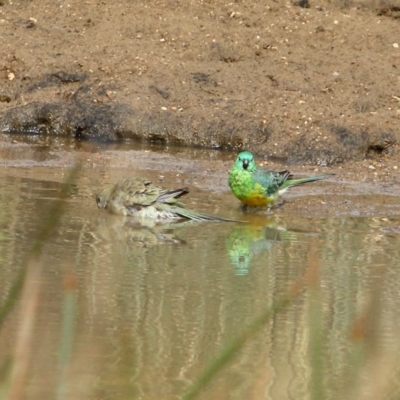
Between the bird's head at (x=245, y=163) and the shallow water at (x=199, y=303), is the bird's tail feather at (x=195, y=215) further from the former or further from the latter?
the bird's head at (x=245, y=163)

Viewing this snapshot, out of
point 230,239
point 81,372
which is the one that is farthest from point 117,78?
point 81,372

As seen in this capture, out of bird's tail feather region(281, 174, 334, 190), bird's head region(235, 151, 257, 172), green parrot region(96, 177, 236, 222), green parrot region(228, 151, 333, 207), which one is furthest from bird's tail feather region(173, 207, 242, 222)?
bird's tail feather region(281, 174, 334, 190)

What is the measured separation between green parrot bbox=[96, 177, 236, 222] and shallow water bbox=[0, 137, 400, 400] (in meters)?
0.15

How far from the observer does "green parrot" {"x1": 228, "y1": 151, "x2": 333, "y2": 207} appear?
28.0 ft

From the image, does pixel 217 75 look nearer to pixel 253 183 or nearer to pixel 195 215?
pixel 253 183

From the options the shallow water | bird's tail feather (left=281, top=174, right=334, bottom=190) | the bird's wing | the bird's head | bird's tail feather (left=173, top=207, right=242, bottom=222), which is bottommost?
the shallow water

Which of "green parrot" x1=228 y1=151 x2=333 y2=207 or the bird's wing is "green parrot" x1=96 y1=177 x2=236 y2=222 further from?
"green parrot" x1=228 y1=151 x2=333 y2=207

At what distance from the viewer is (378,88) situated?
1153 cm

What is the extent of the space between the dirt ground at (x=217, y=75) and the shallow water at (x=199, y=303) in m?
2.40

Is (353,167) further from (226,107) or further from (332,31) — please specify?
(332,31)

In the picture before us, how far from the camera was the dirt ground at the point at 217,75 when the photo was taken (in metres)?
10.8

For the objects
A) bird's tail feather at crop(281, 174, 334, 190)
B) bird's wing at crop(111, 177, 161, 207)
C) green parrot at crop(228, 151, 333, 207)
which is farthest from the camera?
bird's tail feather at crop(281, 174, 334, 190)

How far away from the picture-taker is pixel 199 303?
18.8 feet

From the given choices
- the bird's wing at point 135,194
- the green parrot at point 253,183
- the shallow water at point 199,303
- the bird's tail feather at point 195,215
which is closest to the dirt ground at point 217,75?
the green parrot at point 253,183
